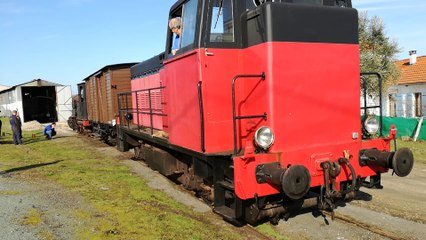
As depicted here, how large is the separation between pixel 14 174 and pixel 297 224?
7423mm

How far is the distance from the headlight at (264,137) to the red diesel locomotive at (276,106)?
12 millimetres

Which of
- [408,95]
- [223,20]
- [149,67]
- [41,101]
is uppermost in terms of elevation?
[223,20]

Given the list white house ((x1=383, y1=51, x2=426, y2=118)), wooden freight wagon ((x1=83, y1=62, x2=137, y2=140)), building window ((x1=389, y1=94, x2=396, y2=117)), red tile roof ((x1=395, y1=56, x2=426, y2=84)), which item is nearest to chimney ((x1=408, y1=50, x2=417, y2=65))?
red tile roof ((x1=395, y1=56, x2=426, y2=84))

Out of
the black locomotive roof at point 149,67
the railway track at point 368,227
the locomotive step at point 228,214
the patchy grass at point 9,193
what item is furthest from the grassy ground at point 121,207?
the black locomotive roof at point 149,67

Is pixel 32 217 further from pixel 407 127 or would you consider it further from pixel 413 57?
pixel 413 57

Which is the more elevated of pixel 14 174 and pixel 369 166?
pixel 369 166

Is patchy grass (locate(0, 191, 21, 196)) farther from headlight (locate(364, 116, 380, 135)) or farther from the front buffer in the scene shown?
headlight (locate(364, 116, 380, 135))

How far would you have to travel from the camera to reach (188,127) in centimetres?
551

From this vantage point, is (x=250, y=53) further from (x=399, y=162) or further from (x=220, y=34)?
(x=399, y=162)

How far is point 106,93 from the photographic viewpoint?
1411cm

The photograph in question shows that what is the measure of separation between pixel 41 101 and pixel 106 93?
91.8 ft

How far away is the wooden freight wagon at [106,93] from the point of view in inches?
520

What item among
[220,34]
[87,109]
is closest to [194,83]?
[220,34]

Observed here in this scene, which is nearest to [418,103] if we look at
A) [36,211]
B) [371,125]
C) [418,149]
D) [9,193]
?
[418,149]
